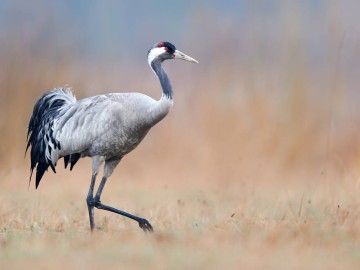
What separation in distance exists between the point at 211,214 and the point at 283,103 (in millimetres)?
3921

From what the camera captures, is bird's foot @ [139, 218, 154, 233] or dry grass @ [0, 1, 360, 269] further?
dry grass @ [0, 1, 360, 269]

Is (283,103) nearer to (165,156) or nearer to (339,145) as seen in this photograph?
(339,145)

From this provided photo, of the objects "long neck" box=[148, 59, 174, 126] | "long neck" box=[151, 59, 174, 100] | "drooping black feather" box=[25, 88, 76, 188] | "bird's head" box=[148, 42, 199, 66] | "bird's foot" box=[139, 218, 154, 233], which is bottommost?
"bird's foot" box=[139, 218, 154, 233]

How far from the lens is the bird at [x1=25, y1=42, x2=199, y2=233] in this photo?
868 cm

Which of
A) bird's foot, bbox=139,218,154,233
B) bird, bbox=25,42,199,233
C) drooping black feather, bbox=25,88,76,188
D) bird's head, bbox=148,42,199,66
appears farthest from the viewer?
drooping black feather, bbox=25,88,76,188

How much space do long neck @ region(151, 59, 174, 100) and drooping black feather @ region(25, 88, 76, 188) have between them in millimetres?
1299

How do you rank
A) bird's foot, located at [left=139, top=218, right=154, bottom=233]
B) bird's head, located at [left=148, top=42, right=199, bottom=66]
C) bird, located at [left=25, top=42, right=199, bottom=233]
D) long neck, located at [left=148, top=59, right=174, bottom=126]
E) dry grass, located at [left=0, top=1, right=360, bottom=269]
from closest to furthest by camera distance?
bird's foot, located at [left=139, top=218, right=154, bottom=233] < long neck, located at [left=148, top=59, right=174, bottom=126] < bird, located at [left=25, top=42, right=199, bottom=233] < bird's head, located at [left=148, top=42, right=199, bottom=66] < dry grass, located at [left=0, top=1, right=360, bottom=269]

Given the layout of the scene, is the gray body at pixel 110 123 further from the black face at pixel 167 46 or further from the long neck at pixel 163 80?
the black face at pixel 167 46

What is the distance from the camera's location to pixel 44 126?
9812mm

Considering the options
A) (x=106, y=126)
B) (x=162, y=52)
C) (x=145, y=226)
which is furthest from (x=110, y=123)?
(x=145, y=226)

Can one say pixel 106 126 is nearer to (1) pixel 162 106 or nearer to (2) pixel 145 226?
(1) pixel 162 106

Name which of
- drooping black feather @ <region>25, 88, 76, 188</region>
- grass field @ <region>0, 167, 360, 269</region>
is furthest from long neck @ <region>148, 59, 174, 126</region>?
Result: drooping black feather @ <region>25, 88, 76, 188</region>

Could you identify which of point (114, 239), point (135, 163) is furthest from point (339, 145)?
point (114, 239)

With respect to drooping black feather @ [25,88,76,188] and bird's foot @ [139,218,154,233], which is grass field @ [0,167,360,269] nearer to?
bird's foot @ [139,218,154,233]
